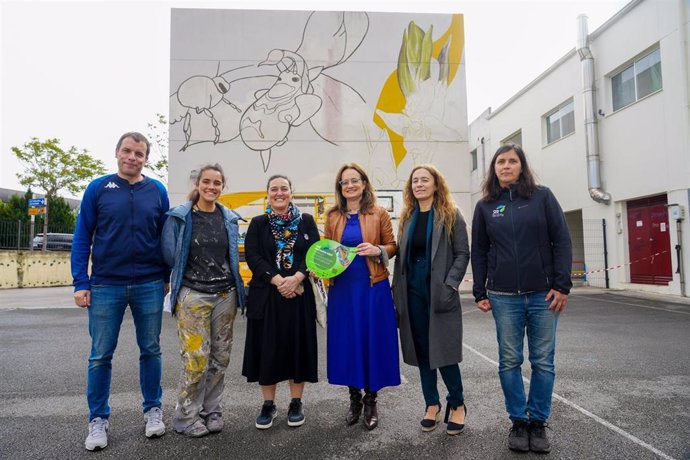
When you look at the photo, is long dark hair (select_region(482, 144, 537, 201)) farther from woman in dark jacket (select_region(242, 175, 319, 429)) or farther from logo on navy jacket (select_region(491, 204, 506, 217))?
woman in dark jacket (select_region(242, 175, 319, 429))

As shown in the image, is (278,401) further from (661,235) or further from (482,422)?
(661,235)

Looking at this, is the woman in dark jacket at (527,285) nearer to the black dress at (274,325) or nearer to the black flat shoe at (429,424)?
the black flat shoe at (429,424)

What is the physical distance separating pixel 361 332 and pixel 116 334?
184 cm

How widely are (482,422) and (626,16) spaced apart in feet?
48.2

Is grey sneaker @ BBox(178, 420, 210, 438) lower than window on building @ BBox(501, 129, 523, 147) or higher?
lower

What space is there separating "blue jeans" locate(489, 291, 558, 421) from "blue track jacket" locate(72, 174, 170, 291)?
2.63 meters

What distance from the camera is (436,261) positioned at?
3.04 m

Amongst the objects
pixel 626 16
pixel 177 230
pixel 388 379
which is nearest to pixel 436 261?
pixel 388 379

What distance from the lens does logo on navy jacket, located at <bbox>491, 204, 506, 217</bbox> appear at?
2.96m

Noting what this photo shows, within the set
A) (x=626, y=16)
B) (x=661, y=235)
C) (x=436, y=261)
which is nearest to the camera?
(x=436, y=261)

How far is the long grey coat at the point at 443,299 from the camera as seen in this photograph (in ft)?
9.72

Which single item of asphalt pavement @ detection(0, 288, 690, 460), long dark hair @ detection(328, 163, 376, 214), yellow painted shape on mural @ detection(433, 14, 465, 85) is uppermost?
yellow painted shape on mural @ detection(433, 14, 465, 85)

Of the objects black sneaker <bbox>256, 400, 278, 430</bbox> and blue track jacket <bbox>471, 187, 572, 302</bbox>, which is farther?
black sneaker <bbox>256, 400, 278, 430</bbox>

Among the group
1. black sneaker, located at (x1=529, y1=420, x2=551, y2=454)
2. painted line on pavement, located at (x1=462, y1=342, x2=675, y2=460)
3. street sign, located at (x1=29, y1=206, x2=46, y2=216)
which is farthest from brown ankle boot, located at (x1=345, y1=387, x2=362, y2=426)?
street sign, located at (x1=29, y1=206, x2=46, y2=216)
